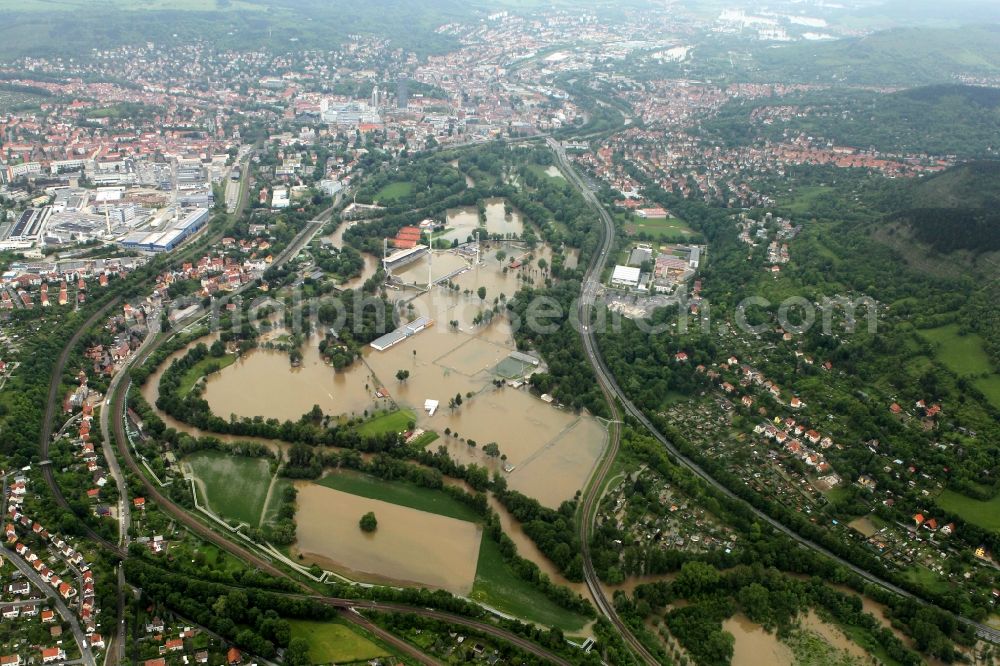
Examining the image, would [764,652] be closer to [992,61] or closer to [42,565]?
[42,565]

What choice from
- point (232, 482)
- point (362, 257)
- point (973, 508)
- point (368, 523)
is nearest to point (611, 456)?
point (368, 523)

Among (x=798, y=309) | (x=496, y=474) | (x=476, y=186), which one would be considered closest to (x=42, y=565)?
(x=496, y=474)

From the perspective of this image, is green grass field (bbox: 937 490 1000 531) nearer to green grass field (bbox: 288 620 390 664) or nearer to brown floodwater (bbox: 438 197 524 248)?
green grass field (bbox: 288 620 390 664)

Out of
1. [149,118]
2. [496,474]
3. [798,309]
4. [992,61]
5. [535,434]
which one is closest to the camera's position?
[496,474]

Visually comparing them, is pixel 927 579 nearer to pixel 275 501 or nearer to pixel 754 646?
pixel 754 646

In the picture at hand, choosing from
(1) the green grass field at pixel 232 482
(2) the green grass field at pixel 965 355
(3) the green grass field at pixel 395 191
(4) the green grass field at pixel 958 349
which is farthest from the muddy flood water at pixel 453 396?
(3) the green grass field at pixel 395 191

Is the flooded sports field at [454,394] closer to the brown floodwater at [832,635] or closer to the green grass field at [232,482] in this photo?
the green grass field at [232,482]
